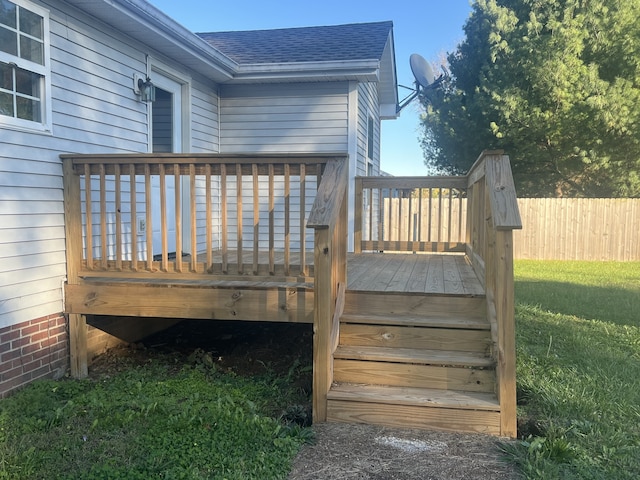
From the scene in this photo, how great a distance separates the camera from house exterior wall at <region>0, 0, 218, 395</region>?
12.6 feet

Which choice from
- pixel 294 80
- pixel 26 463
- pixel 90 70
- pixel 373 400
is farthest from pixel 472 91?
pixel 26 463

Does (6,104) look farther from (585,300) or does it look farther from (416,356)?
(585,300)

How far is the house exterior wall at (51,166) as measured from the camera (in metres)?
3.85

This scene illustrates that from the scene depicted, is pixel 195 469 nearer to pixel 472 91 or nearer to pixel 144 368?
pixel 144 368

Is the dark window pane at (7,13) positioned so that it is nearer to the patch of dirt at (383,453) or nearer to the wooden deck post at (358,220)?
the patch of dirt at (383,453)

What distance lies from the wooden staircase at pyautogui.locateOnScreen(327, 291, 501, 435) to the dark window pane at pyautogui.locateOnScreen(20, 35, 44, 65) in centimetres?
302

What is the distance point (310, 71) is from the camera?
686 centimetres

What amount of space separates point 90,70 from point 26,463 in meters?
3.38

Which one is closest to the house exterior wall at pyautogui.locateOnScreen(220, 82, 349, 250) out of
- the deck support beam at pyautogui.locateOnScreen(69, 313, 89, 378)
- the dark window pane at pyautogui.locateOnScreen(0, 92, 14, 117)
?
the deck support beam at pyautogui.locateOnScreen(69, 313, 89, 378)

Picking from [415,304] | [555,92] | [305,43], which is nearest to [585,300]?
[415,304]

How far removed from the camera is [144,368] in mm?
4578

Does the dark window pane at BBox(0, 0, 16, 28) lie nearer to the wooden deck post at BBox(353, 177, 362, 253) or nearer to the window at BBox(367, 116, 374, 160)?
the wooden deck post at BBox(353, 177, 362, 253)

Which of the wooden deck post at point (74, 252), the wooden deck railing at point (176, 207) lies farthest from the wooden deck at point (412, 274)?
the wooden deck post at point (74, 252)

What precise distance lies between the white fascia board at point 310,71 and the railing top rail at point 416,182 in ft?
4.37
